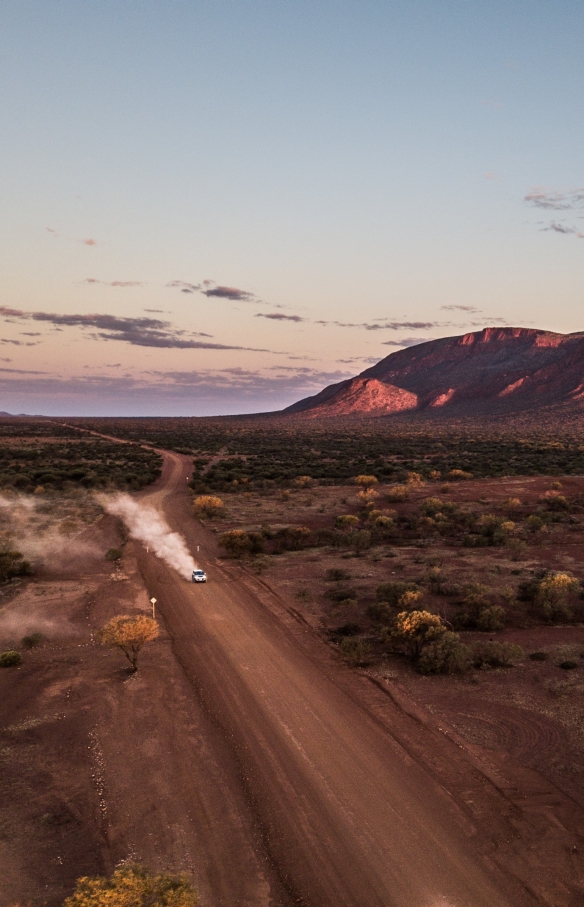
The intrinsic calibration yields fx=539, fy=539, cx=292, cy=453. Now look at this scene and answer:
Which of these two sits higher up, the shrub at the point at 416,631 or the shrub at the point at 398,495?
the shrub at the point at 398,495

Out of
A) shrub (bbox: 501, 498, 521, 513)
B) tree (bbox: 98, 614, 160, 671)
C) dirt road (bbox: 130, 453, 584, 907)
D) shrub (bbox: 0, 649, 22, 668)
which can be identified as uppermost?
shrub (bbox: 501, 498, 521, 513)

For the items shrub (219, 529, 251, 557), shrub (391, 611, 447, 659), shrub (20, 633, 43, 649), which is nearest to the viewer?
shrub (391, 611, 447, 659)

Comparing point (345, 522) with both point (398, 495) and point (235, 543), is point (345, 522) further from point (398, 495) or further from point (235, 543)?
point (398, 495)

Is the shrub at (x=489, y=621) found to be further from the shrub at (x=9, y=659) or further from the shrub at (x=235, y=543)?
the shrub at (x=9, y=659)

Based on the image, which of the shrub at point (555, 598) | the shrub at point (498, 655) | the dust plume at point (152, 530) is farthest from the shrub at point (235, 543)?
the shrub at point (555, 598)

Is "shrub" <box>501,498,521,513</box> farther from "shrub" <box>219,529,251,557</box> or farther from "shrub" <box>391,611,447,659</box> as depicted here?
"shrub" <box>391,611,447,659</box>

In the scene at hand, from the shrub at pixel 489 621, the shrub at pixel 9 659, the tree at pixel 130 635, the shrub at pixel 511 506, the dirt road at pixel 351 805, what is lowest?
the dirt road at pixel 351 805

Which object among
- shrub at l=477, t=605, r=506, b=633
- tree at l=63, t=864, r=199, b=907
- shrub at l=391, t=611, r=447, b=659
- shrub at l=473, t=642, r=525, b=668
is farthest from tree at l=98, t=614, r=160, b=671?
shrub at l=477, t=605, r=506, b=633
